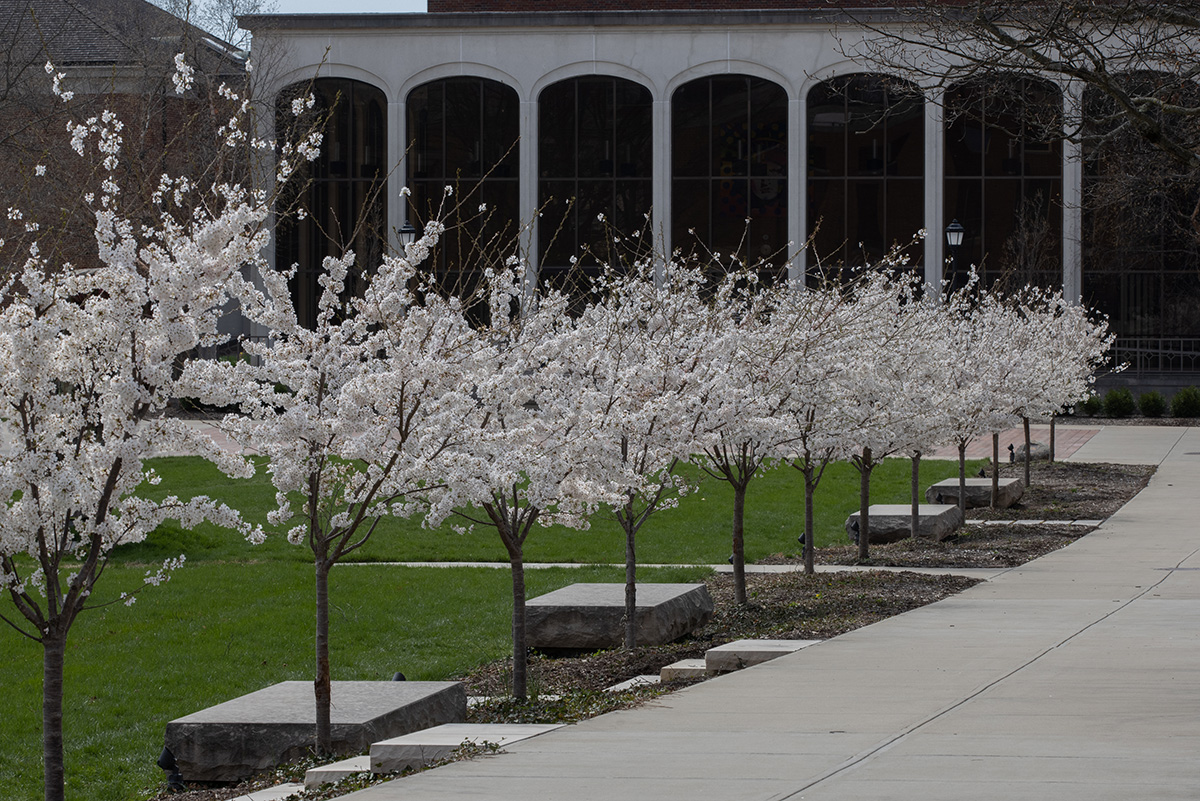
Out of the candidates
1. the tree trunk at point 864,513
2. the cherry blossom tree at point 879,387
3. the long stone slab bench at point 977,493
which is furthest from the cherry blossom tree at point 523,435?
the long stone slab bench at point 977,493

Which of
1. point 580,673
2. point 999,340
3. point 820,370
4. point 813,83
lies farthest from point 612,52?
point 580,673

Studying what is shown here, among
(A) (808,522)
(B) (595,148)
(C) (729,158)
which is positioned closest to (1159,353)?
(C) (729,158)

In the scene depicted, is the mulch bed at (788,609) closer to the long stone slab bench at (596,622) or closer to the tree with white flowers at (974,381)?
the long stone slab bench at (596,622)

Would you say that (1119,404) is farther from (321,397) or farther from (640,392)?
(321,397)

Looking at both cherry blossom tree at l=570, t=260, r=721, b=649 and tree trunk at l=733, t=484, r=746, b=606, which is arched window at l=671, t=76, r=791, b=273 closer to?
tree trunk at l=733, t=484, r=746, b=606

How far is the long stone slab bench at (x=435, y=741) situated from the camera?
23.4ft

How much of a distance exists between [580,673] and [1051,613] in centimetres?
418

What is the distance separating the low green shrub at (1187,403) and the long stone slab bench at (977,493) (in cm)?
1873

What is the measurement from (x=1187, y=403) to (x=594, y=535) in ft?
83.1

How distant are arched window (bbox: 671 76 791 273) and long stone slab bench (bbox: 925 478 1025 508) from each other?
21.8 meters

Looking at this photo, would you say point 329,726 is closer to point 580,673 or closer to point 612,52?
point 580,673

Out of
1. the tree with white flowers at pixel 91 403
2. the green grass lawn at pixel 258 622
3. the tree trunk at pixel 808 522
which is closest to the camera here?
the tree with white flowers at pixel 91 403

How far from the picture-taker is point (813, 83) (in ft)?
140

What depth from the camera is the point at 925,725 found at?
24.3 ft
